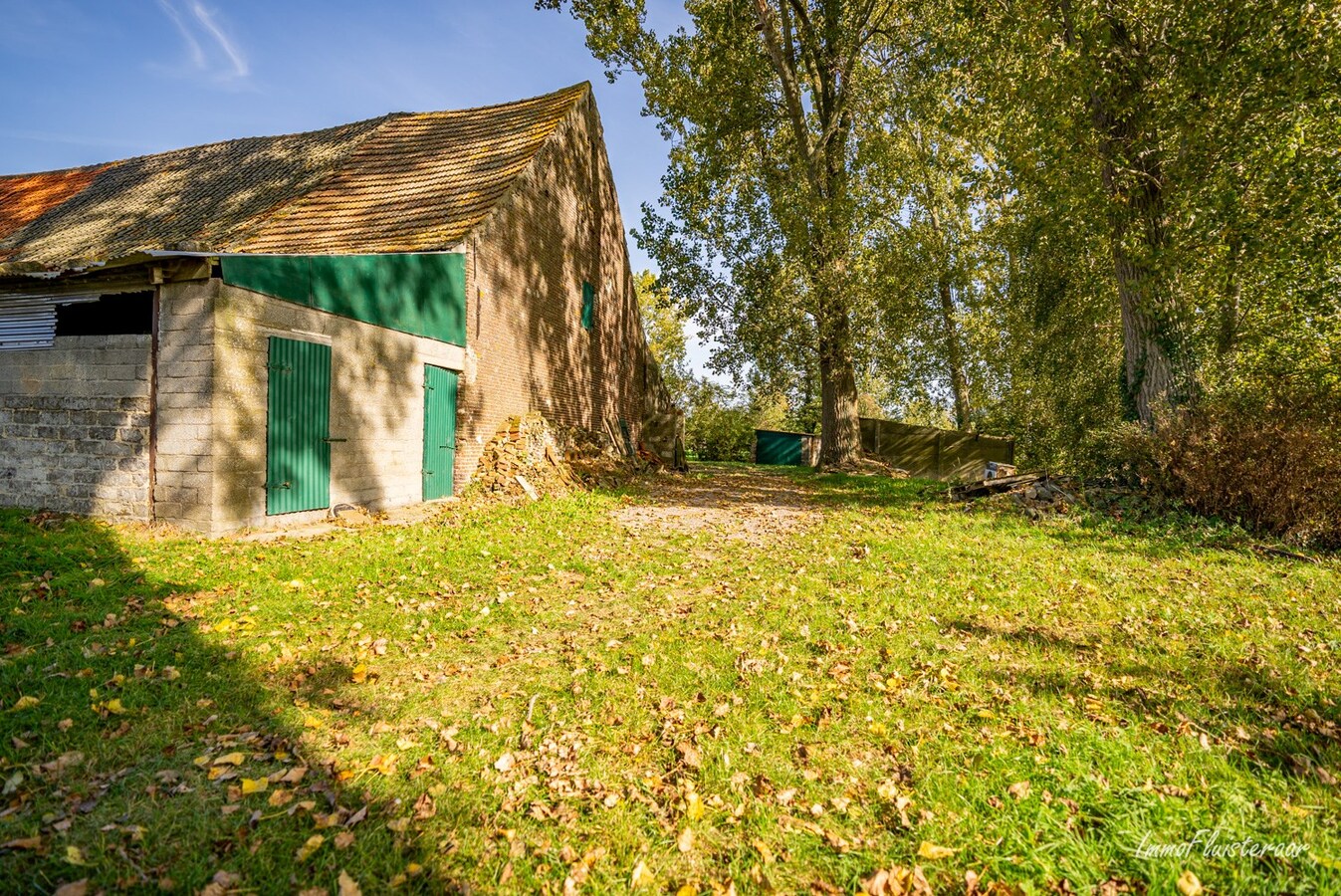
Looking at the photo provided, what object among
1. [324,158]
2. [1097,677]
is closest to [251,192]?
[324,158]

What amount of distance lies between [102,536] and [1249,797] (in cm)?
1030

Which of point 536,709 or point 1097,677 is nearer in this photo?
point 536,709

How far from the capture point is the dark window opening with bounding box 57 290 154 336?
769 cm

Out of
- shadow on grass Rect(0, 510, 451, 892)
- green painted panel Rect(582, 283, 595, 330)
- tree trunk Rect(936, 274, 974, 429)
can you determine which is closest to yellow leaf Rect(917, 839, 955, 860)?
shadow on grass Rect(0, 510, 451, 892)

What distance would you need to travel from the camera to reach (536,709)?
3863 mm

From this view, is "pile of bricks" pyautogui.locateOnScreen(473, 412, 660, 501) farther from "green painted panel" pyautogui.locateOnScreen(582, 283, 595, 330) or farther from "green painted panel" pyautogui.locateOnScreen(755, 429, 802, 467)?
"green painted panel" pyautogui.locateOnScreen(755, 429, 802, 467)

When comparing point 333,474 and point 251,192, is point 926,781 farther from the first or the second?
point 251,192

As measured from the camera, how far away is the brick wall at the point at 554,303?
12.4 meters

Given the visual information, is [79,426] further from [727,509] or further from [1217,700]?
[1217,700]

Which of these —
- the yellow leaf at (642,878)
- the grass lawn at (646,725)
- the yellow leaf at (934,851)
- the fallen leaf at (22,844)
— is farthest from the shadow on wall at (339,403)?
the yellow leaf at (934,851)

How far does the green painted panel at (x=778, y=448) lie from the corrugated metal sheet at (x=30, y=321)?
2480cm

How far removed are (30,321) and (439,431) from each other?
223 inches

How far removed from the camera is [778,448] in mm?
29297

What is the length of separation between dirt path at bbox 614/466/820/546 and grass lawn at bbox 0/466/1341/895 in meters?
2.91
